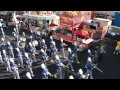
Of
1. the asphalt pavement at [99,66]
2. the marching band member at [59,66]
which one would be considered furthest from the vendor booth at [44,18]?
the marching band member at [59,66]

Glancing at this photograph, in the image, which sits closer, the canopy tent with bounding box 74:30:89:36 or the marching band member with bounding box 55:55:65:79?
the marching band member with bounding box 55:55:65:79

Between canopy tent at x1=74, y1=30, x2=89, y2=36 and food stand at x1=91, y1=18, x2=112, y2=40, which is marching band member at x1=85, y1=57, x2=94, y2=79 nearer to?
canopy tent at x1=74, y1=30, x2=89, y2=36

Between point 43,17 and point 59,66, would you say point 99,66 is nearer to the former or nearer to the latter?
point 59,66

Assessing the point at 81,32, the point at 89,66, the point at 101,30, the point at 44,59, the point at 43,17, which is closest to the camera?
the point at 89,66

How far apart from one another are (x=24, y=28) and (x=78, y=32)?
6.93 m

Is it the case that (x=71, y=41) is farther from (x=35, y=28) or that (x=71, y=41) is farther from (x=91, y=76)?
(x=91, y=76)

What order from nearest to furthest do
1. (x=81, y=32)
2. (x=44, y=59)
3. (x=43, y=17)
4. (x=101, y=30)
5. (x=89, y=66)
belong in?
(x=89, y=66) < (x=44, y=59) < (x=81, y=32) < (x=101, y=30) < (x=43, y=17)

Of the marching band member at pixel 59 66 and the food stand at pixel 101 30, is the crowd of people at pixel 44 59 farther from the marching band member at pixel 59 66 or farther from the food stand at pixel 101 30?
the food stand at pixel 101 30

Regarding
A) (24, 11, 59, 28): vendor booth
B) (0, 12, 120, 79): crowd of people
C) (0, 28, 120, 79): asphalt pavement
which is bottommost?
(0, 28, 120, 79): asphalt pavement

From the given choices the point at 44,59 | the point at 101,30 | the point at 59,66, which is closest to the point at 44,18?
the point at 101,30

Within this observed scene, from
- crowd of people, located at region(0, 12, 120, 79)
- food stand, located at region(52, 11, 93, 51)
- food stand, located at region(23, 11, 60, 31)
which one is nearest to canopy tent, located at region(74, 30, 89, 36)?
food stand, located at region(52, 11, 93, 51)

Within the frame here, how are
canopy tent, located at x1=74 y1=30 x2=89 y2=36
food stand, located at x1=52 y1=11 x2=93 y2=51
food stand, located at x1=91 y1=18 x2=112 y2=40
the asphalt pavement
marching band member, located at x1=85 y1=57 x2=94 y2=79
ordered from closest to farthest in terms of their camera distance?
marching band member, located at x1=85 y1=57 x2=94 y2=79 < the asphalt pavement < canopy tent, located at x1=74 y1=30 x2=89 y2=36 < food stand, located at x1=52 y1=11 x2=93 y2=51 < food stand, located at x1=91 y1=18 x2=112 y2=40

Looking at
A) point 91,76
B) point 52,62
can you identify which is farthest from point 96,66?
point 52,62

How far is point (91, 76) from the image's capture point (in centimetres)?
1588
